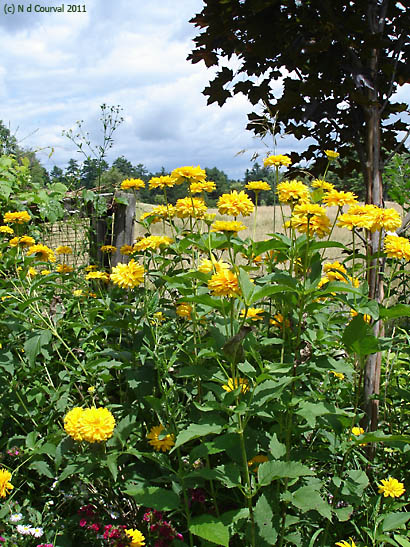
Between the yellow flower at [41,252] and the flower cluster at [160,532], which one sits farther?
the yellow flower at [41,252]

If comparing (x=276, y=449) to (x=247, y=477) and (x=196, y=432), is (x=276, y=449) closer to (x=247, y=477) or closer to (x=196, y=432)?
(x=247, y=477)

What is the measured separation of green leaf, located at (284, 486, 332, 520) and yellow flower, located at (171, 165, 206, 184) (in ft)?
3.93

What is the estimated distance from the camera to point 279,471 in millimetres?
1357

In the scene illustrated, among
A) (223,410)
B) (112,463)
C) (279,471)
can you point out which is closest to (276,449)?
(279,471)

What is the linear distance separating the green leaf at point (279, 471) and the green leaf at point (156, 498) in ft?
0.95

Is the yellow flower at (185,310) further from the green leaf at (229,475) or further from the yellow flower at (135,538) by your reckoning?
the yellow flower at (135,538)

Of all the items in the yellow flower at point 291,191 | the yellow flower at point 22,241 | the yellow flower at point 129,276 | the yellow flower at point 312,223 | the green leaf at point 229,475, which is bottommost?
the green leaf at point 229,475

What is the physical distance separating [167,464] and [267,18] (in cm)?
203

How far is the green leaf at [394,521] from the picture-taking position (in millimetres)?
1604

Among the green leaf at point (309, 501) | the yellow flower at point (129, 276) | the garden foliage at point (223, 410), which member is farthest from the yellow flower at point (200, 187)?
the green leaf at point (309, 501)

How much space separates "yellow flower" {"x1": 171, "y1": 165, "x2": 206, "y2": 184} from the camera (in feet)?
6.23

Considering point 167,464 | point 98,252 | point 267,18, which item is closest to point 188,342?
point 167,464

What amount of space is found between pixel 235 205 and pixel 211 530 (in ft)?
3.43

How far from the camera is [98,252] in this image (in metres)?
4.11
